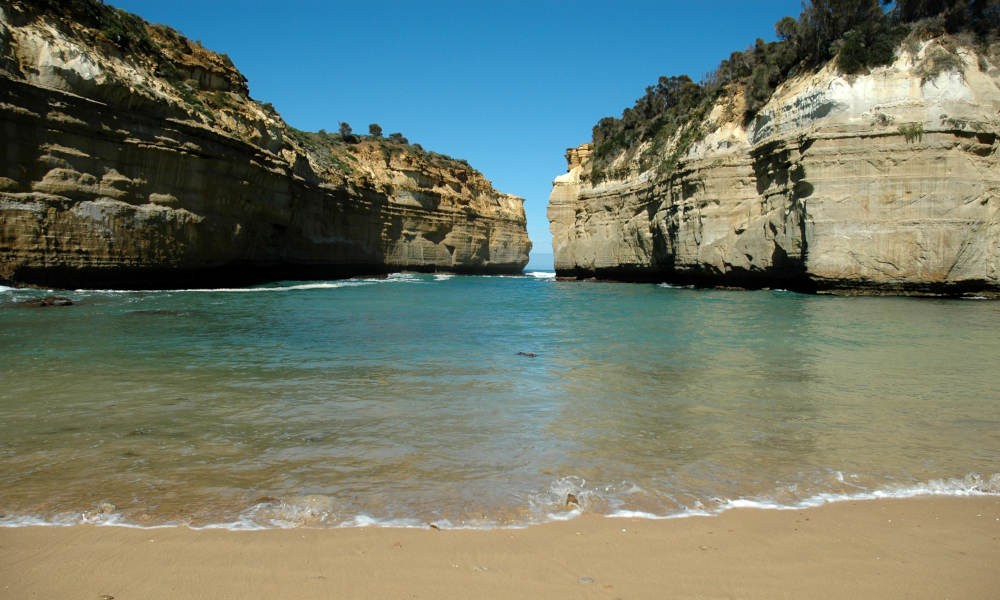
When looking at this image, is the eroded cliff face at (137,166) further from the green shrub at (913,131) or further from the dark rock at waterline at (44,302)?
the green shrub at (913,131)

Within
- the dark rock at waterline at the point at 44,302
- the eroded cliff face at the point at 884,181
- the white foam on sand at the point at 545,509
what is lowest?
the white foam on sand at the point at 545,509

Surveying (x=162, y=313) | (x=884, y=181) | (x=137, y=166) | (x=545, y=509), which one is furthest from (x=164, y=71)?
(x=884, y=181)

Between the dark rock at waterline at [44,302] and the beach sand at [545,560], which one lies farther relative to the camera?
the dark rock at waterline at [44,302]

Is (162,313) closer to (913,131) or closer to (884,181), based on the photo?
(884,181)

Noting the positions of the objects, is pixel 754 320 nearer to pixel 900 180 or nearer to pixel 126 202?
pixel 900 180

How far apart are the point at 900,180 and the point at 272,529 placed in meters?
20.6

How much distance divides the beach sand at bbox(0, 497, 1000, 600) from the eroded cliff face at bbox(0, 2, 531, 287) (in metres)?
17.7

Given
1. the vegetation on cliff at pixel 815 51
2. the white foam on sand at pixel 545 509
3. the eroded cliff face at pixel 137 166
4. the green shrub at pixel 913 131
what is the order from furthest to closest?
the vegetation on cliff at pixel 815 51 < the green shrub at pixel 913 131 < the eroded cliff face at pixel 137 166 < the white foam on sand at pixel 545 509

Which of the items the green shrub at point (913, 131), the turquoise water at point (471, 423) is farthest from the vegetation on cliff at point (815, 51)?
the turquoise water at point (471, 423)

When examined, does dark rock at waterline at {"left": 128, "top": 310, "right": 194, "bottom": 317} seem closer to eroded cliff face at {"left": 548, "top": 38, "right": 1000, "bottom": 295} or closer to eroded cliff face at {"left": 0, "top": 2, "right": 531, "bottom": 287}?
eroded cliff face at {"left": 0, "top": 2, "right": 531, "bottom": 287}

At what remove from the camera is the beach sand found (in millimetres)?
2262

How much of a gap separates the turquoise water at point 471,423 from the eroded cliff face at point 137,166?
881 centimetres

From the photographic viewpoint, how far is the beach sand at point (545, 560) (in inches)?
89.0

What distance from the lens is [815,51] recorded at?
2156 cm
